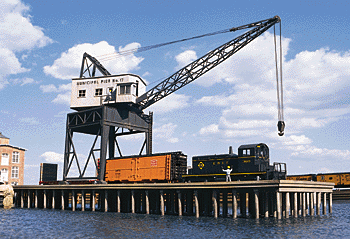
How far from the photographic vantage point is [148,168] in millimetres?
40625

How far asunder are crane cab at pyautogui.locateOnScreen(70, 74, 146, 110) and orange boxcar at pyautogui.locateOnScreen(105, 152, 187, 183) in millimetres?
9576

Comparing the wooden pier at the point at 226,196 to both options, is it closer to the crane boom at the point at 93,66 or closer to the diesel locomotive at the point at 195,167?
the diesel locomotive at the point at 195,167

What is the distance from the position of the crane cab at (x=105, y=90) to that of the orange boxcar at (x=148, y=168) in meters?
9.58

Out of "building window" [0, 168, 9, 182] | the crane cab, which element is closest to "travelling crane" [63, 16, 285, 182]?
the crane cab

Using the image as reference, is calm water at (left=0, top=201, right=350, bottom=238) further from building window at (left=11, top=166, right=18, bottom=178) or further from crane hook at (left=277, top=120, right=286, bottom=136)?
building window at (left=11, top=166, right=18, bottom=178)

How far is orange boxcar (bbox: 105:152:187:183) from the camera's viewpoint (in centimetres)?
3875

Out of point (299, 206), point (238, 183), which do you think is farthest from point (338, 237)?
point (299, 206)

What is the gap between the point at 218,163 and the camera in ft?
119

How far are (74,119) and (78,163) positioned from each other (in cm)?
655

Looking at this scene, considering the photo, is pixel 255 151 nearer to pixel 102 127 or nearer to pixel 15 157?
pixel 102 127

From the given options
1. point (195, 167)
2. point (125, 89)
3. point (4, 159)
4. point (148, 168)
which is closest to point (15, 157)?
point (4, 159)

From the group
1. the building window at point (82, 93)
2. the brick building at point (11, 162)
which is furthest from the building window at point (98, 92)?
the brick building at point (11, 162)

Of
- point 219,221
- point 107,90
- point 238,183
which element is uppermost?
point 107,90

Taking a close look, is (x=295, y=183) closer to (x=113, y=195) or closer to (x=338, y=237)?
(x=338, y=237)
